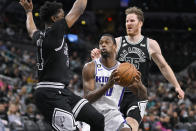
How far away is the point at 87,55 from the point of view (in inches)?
906

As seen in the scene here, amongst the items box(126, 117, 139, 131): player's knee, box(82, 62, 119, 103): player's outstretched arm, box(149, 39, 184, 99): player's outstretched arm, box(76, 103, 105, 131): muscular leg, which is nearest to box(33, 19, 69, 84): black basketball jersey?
box(76, 103, 105, 131): muscular leg

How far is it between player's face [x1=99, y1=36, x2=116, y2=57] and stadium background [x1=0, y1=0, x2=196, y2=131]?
3882 mm

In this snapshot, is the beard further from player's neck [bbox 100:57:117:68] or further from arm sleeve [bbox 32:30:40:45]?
arm sleeve [bbox 32:30:40:45]

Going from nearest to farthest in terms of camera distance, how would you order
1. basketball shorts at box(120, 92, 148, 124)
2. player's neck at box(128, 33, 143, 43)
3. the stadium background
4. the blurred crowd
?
basketball shorts at box(120, 92, 148, 124) → player's neck at box(128, 33, 143, 43) → the blurred crowd → the stadium background

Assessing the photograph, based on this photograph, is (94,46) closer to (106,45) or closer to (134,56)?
(134,56)

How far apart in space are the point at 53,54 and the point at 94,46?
1983 centimetres

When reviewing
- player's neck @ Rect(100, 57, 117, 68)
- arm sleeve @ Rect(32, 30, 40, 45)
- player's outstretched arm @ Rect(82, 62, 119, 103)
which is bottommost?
player's outstretched arm @ Rect(82, 62, 119, 103)

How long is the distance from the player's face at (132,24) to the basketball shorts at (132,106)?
1.05m

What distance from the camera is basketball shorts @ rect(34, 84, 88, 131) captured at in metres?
4.90

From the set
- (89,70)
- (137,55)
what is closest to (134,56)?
(137,55)

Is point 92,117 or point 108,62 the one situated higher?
point 108,62

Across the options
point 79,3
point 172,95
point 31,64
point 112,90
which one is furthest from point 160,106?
point 79,3

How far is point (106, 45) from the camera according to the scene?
19.8 feet

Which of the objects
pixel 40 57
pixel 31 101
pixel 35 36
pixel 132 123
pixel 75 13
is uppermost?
pixel 75 13
